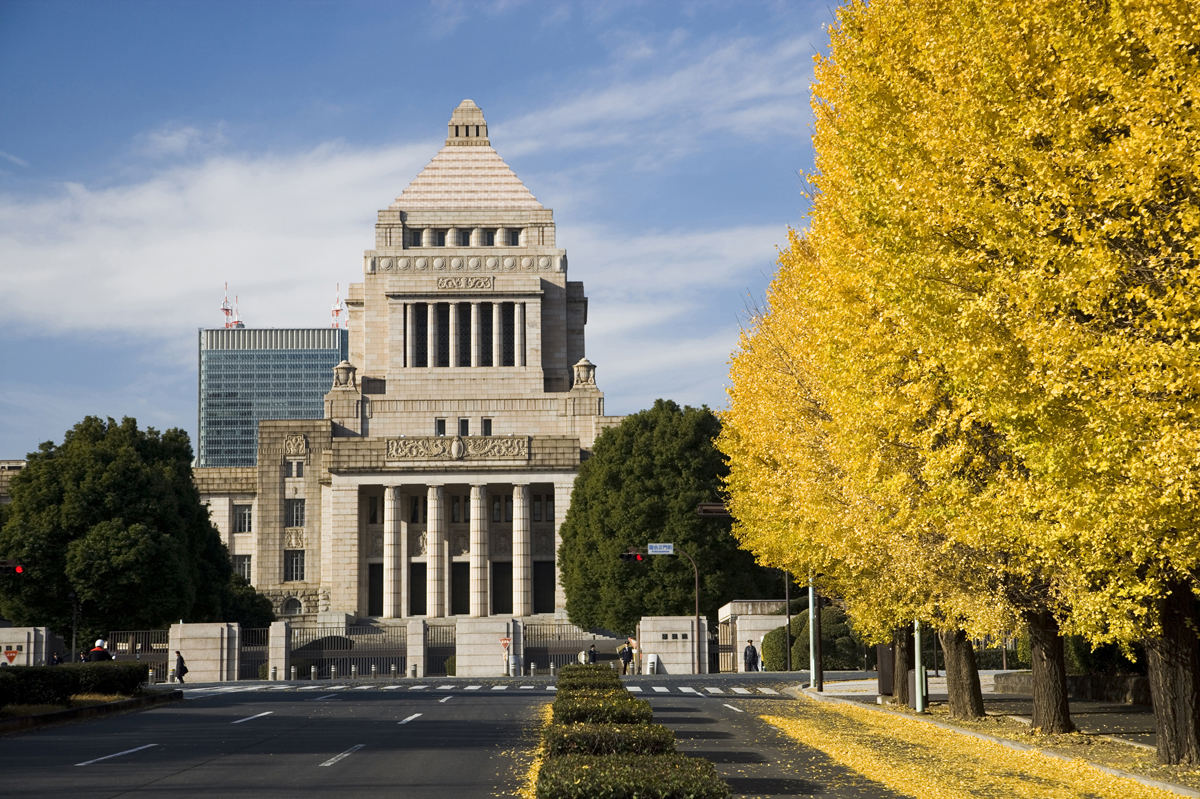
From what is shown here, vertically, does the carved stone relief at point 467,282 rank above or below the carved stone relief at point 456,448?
above

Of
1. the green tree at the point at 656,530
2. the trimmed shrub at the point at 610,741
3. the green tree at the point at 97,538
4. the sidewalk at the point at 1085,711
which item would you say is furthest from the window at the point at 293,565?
the trimmed shrub at the point at 610,741

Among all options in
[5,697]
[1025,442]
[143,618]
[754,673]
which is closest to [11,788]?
[5,697]

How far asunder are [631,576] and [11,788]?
48.8 m

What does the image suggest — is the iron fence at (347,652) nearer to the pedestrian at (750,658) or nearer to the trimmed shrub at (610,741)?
the pedestrian at (750,658)

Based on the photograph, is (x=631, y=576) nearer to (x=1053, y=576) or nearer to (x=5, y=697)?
(x=5, y=697)

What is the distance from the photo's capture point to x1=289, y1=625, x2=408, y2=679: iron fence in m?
58.8

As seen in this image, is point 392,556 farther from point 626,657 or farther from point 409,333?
point 626,657

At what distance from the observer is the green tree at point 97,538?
56.2 m

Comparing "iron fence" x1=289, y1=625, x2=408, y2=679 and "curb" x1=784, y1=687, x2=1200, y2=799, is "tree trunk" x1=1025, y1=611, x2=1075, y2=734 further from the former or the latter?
"iron fence" x1=289, y1=625, x2=408, y2=679

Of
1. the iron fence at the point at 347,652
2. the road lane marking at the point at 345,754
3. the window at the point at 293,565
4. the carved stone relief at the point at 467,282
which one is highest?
the carved stone relief at the point at 467,282

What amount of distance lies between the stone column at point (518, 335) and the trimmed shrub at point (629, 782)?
8602 cm

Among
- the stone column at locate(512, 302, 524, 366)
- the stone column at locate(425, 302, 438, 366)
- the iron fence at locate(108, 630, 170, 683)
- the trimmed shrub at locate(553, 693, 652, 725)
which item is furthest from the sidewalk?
the stone column at locate(425, 302, 438, 366)

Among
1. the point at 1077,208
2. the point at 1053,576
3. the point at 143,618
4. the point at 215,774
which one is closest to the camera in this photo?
the point at 1077,208

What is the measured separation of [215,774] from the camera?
16312 millimetres
